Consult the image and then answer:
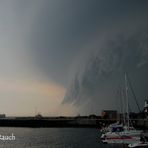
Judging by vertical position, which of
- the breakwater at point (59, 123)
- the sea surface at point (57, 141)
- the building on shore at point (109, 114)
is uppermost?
the building on shore at point (109, 114)

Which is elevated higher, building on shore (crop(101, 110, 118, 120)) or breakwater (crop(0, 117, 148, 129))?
building on shore (crop(101, 110, 118, 120))

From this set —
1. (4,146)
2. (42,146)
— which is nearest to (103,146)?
(42,146)

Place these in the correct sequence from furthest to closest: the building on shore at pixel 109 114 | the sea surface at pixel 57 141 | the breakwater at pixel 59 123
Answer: the building on shore at pixel 109 114 < the breakwater at pixel 59 123 < the sea surface at pixel 57 141

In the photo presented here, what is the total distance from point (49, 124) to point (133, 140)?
3237 inches

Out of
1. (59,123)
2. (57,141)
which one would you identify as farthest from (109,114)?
(57,141)

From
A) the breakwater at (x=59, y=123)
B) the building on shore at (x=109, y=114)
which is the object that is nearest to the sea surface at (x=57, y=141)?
the breakwater at (x=59, y=123)

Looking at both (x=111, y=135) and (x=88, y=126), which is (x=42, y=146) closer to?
(x=111, y=135)

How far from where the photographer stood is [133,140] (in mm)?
65875

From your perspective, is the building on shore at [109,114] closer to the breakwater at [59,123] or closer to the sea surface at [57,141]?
the breakwater at [59,123]

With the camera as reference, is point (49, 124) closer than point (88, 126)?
No

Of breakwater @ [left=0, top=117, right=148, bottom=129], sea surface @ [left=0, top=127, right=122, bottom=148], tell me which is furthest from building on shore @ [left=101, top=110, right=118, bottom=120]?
sea surface @ [left=0, top=127, right=122, bottom=148]

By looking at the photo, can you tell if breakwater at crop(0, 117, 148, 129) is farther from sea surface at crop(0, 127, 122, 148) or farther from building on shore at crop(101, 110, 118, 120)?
sea surface at crop(0, 127, 122, 148)

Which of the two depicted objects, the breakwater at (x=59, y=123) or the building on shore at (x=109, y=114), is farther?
the building on shore at (x=109, y=114)

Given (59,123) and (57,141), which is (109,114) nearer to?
(59,123)
